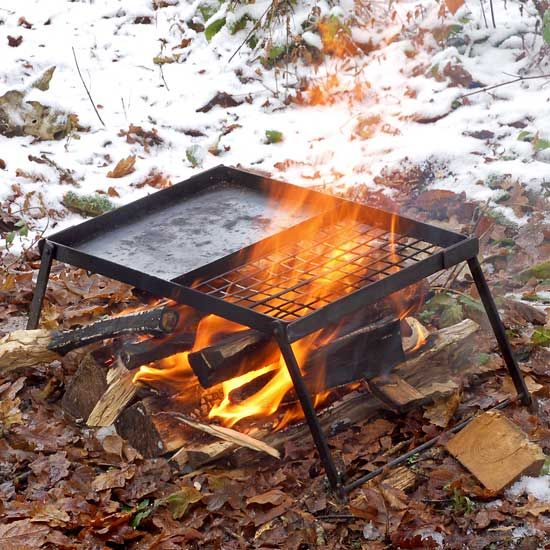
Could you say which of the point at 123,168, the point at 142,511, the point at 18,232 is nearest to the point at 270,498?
the point at 142,511

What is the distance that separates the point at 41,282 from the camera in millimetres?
4703

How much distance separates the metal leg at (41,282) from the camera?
457 cm

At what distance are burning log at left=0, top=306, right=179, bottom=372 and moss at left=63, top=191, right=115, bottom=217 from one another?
6.80 ft

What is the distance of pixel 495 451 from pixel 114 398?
5.60 ft

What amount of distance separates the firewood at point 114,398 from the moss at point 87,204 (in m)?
2.55

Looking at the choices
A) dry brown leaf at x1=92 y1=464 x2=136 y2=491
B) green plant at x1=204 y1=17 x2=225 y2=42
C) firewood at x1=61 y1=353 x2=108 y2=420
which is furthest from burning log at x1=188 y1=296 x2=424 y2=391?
green plant at x1=204 y1=17 x2=225 y2=42

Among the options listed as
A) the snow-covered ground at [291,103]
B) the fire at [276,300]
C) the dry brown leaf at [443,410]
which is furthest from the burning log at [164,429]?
the snow-covered ground at [291,103]

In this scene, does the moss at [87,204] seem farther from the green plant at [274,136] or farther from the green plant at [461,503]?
the green plant at [461,503]

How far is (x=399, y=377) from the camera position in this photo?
4.36m

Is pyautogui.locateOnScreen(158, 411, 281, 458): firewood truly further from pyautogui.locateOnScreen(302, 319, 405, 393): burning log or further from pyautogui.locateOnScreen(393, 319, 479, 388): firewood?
pyautogui.locateOnScreen(393, 319, 479, 388): firewood

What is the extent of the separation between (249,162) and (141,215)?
7.61 feet

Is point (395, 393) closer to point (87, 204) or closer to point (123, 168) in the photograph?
point (87, 204)

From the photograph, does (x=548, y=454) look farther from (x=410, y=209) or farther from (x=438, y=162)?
(x=438, y=162)

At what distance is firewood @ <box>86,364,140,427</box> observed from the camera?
427cm
